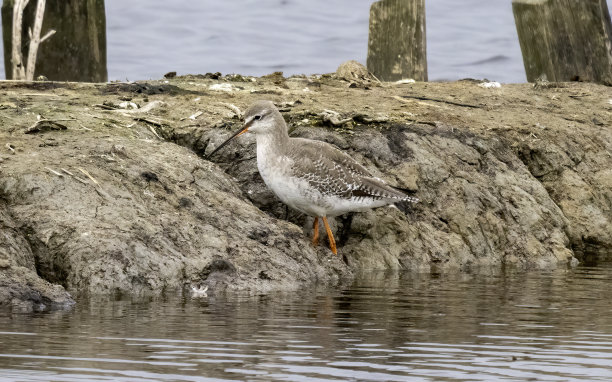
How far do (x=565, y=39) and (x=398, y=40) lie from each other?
252 cm

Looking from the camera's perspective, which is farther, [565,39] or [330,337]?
[565,39]

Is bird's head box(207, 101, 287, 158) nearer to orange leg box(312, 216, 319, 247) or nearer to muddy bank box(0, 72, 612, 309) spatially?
muddy bank box(0, 72, 612, 309)

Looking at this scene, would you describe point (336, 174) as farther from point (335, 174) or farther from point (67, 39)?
point (67, 39)

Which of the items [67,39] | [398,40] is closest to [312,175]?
[67,39]

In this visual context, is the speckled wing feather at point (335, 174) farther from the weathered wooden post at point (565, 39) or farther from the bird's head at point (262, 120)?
the weathered wooden post at point (565, 39)

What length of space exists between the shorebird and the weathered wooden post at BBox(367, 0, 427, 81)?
187 inches

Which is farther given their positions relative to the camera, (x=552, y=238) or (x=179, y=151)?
(x=552, y=238)

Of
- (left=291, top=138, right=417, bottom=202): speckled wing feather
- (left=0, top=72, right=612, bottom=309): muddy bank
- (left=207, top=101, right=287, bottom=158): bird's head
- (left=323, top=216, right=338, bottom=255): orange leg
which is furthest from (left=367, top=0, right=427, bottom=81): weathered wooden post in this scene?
(left=323, top=216, right=338, bottom=255): orange leg

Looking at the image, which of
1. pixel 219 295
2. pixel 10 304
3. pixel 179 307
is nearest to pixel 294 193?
pixel 219 295

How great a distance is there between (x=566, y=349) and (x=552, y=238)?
6.15 m

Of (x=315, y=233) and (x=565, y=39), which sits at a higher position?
(x=565, y=39)

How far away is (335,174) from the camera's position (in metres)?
11.5

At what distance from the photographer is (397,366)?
21.4 ft

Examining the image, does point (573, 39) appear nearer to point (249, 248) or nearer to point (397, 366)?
point (249, 248)
